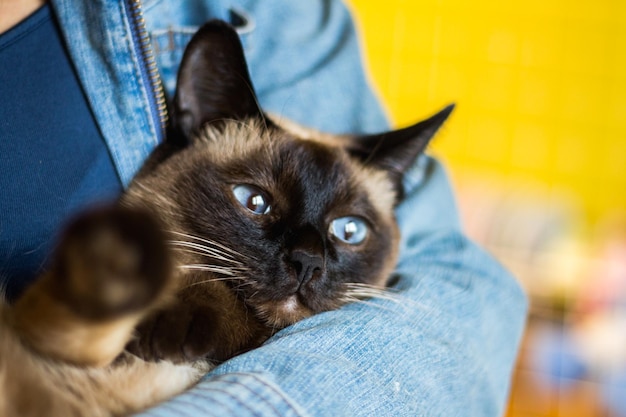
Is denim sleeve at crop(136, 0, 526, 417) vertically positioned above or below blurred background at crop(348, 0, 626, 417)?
above

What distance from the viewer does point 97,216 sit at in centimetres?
54

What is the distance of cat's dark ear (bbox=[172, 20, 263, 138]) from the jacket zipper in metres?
0.06

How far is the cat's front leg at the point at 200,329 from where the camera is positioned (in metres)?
0.81

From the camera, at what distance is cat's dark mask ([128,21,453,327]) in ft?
3.41

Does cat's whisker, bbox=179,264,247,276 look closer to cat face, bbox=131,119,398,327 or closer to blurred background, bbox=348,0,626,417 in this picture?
cat face, bbox=131,119,398,327

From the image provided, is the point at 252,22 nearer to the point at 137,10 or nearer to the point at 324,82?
the point at 324,82

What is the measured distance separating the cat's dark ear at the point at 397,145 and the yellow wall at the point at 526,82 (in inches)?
100

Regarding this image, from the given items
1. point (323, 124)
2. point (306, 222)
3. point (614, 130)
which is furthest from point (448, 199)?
point (614, 130)

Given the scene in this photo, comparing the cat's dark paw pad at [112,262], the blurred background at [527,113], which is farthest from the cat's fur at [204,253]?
the blurred background at [527,113]

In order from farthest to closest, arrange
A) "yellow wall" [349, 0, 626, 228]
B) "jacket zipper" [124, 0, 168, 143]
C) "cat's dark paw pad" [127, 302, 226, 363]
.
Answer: "yellow wall" [349, 0, 626, 228] < "jacket zipper" [124, 0, 168, 143] < "cat's dark paw pad" [127, 302, 226, 363]

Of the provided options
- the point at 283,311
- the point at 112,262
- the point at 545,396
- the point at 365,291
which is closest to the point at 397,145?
the point at 365,291

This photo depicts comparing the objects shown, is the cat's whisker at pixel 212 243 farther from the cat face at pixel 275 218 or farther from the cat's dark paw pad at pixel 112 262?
the cat's dark paw pad at pixel 112 262

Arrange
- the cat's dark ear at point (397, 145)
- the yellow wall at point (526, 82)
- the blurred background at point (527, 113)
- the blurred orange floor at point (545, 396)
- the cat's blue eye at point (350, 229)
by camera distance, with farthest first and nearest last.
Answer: the yellow wall at point (526, 82) < the blurred background at point (527, 113) < the blurred orange floor at point (545, 396) < the cat's dark ear at point (397, 145) < the cat's blue eye at point (350, 229)

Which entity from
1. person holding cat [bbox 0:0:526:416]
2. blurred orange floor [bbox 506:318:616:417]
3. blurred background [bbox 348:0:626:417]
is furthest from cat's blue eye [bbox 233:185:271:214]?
blurred orange floor [bbox 506:318:616:417]
